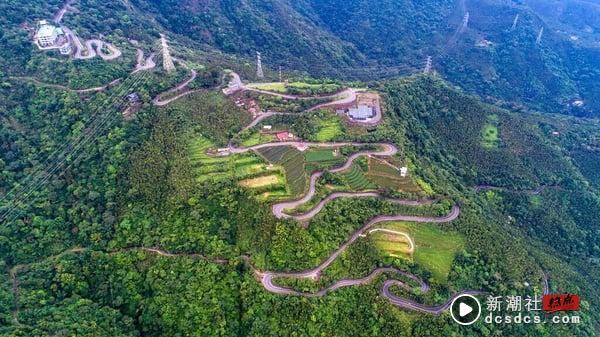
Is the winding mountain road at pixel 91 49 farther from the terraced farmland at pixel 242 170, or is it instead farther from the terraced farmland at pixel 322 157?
the terraced farmland at pixel 322 157

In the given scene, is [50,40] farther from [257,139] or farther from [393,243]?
[393,243]

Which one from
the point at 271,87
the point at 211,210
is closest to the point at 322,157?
the point at 211,210

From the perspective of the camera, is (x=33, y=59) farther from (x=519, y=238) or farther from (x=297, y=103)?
(x=519, y=238)

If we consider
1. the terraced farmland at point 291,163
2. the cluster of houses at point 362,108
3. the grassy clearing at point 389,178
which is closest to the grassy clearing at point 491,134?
the cluster of houses at point 362,108

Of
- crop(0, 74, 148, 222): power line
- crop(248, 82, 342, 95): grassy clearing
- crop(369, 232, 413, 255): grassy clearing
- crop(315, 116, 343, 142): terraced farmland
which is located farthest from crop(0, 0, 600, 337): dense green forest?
crop(248, 82, 342, 95): grassy clearing

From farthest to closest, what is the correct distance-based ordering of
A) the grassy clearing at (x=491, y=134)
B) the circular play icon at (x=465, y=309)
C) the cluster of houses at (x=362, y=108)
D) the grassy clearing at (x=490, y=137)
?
the grassy clearing at (x=491, y=134), the grassy clearing at (x=490, y=137), the cluster of houses at (x=362, y=108), the circular play icon at (x=465, y=309)

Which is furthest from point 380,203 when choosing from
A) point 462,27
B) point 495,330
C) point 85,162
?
point 462,27
